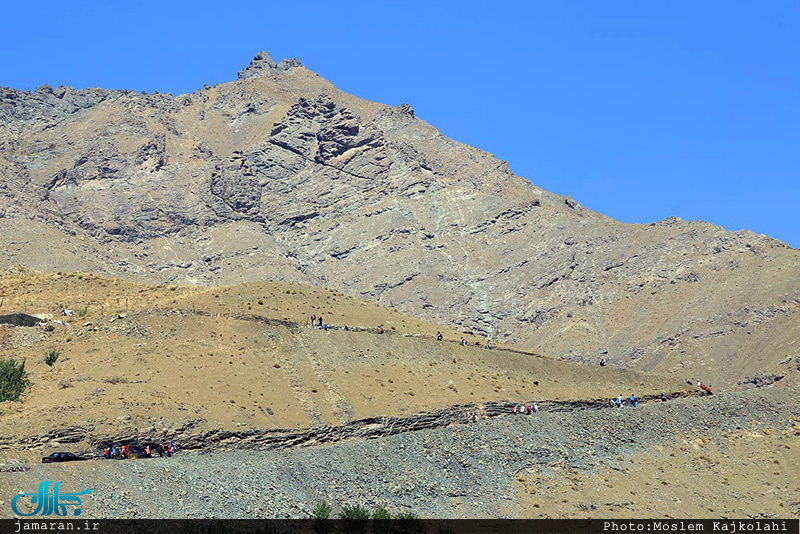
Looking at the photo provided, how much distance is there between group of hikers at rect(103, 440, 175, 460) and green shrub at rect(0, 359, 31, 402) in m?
6.59

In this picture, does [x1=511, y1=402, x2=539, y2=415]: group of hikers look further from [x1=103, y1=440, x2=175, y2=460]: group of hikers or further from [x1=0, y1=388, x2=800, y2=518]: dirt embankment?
[x1=103, y1=440, x2=175, y2=460]: group of hikers

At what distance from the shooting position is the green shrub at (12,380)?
5722 centimetres

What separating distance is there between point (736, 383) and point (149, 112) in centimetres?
9580

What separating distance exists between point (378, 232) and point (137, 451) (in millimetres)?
98553

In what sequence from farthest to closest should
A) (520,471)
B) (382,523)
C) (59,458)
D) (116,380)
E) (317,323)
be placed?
(317,323) → (520,471) → (116,380) → (59,458) → (382,523)

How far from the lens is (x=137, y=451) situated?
53.2m

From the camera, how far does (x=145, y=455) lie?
52750 mm

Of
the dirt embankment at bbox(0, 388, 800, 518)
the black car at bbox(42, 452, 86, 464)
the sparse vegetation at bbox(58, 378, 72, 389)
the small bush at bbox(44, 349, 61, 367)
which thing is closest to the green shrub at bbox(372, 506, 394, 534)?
the dirt embankment at bbox(0, 388, 800, 518)

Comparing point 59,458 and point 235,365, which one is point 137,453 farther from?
point 235,365

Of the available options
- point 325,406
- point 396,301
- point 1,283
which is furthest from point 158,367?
point 396,301

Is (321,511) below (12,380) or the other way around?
below

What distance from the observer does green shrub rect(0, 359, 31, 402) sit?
188 feet

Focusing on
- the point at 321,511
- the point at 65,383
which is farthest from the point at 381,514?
the point at 65,383

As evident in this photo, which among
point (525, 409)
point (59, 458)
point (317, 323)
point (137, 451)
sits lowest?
point (59, 458)
